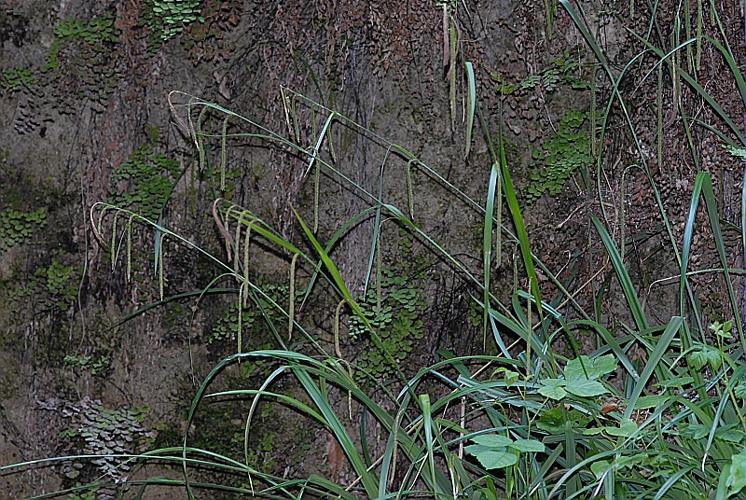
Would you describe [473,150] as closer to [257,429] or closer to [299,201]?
[299,201]

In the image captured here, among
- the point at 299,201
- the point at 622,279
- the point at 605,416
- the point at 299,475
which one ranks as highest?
the point at 299,201

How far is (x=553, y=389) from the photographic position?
4.02ft

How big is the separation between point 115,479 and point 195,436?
0.23 metres

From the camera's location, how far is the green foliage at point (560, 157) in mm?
1857

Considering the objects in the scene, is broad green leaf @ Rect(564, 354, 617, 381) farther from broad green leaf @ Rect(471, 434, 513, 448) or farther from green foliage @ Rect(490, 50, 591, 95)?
green foliage @ Rect(490, 50, 591, 95)

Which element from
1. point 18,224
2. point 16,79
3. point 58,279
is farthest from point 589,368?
point 16,79

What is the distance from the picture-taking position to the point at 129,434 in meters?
1.89

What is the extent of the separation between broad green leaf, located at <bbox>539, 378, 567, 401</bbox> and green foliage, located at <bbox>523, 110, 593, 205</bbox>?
2.42 feet

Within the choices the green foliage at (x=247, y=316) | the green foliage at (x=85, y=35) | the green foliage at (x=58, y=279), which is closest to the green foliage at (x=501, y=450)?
the green foliage at (x=247, y=316)

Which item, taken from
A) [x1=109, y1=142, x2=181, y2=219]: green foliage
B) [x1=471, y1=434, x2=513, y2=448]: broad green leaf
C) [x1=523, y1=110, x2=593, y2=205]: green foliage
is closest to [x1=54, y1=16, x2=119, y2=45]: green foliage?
[x1=109, y1=142, x2=181, y2=219]: green foliage

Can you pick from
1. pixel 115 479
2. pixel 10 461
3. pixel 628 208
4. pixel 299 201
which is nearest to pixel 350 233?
pixel 299 201

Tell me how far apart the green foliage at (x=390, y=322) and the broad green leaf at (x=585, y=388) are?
0.66m

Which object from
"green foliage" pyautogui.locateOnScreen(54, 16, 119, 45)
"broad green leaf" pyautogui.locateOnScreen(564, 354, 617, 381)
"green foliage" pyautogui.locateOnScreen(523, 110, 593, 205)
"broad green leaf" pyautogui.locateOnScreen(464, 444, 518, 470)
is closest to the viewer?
"broad green leaf" pyautogui.locateOnScreen(464, 444, 518, 470)

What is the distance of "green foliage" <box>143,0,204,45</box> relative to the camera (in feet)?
6.39
